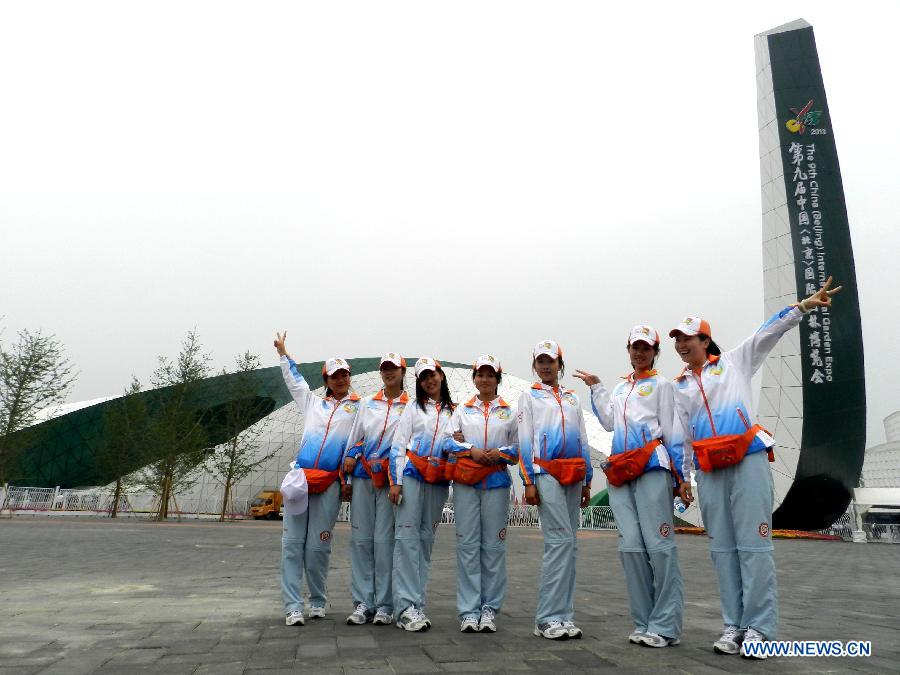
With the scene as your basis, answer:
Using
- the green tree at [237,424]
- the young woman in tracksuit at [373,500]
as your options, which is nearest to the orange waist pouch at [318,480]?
the young woman in tracksuit at [373,500]

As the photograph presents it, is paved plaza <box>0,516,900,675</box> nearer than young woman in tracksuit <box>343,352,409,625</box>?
Yes

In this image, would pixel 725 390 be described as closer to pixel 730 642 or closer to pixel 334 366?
pixel 730 642

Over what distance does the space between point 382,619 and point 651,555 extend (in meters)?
1.92

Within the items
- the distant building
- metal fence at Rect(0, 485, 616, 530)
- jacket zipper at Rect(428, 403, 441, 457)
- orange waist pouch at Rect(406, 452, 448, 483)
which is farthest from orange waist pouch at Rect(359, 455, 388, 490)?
the distant building

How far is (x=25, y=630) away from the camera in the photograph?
147 inches

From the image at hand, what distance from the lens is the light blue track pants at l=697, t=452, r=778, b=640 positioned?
3461 millimetres

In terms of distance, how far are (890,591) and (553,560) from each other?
19.3 feet

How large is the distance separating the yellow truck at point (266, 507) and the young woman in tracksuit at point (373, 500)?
28.5 m

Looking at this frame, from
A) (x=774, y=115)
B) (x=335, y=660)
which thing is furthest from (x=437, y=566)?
(x=774, y=115)

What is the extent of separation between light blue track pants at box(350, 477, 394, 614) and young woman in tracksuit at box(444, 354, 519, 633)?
54 centimetres

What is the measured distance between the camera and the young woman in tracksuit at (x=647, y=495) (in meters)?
3.61

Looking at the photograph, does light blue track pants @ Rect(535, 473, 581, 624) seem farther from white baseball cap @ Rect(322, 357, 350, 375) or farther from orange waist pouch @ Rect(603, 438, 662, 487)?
white baseball cap @ Rect(322, 357, 350, 375)

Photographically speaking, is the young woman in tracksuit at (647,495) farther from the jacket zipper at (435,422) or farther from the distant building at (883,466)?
the distant building at (883,466)

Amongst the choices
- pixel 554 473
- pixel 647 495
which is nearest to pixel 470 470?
pixel 554 473
